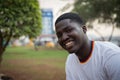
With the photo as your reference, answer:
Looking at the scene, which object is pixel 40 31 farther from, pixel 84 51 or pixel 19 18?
pixel 84 51

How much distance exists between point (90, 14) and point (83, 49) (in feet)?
14.3

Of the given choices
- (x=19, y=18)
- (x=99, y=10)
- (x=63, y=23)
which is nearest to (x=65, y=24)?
(x=63, y=23)

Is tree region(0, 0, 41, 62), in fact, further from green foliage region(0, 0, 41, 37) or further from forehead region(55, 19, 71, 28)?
forehead region(55, 19, 71, 28)

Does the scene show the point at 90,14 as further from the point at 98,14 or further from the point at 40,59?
the point at 40,59

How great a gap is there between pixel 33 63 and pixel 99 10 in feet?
5.62

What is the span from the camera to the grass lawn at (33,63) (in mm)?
Answer: 4895

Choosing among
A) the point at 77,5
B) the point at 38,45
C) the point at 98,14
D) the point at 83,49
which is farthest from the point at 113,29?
the point at 83,49

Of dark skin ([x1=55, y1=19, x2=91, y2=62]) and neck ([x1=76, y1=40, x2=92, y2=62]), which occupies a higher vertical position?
dark skin ([x1=55, y1=19, x2=91, y2=62])

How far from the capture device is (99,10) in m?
5.51

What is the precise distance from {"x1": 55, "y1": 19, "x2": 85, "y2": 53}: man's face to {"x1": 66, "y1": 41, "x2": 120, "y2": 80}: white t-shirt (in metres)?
0.08

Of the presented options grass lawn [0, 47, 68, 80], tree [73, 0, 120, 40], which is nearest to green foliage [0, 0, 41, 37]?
grass lawn [0, 47, 68, 80]

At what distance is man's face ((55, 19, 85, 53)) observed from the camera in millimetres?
1119

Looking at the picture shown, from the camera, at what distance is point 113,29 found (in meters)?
5.46

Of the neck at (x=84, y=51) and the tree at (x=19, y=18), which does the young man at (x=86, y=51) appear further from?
the tree at (x=19, y=18)
